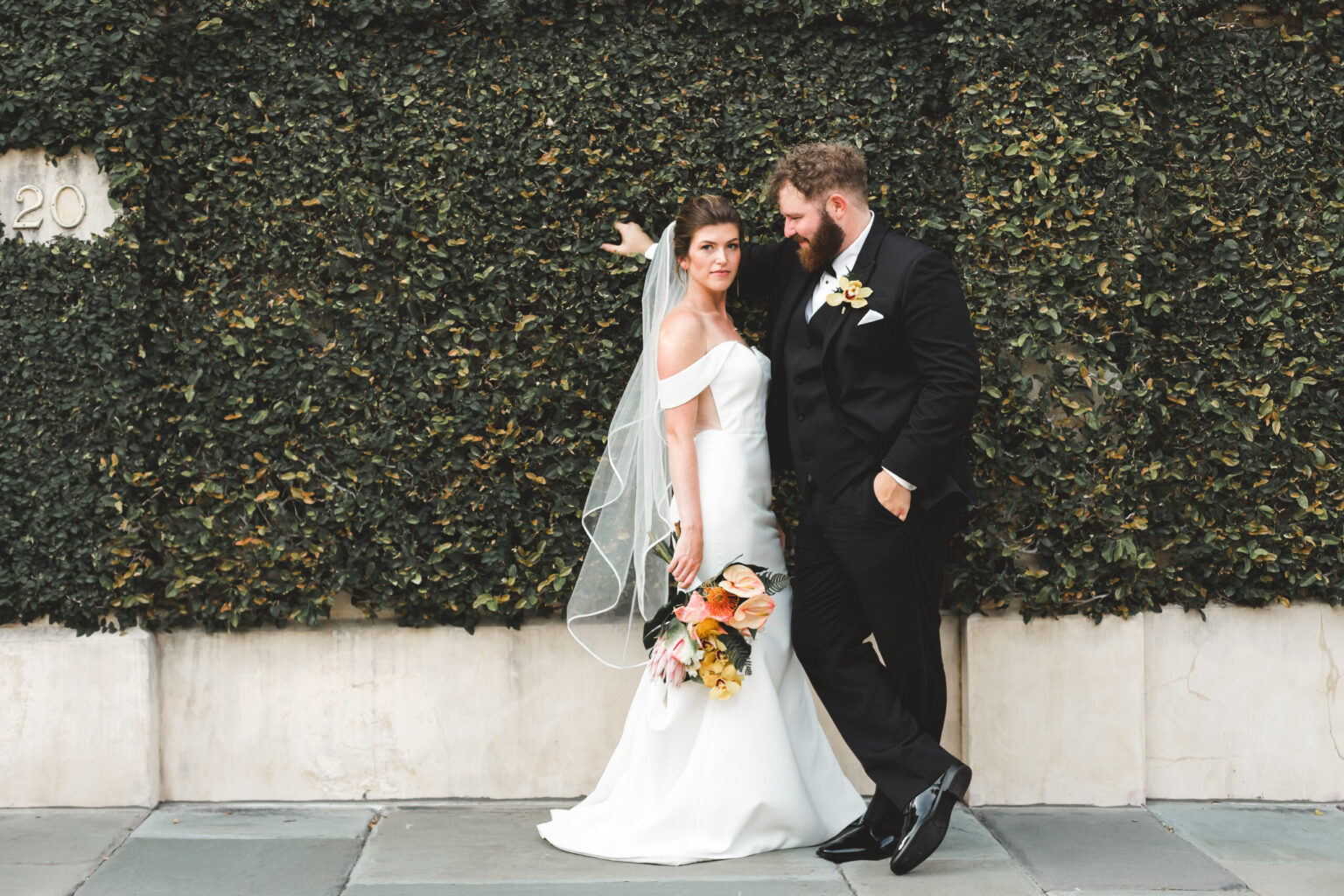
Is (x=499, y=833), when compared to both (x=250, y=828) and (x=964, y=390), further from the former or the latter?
(x=964, y=390)

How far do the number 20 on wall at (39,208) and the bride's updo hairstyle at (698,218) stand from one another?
2.36 m

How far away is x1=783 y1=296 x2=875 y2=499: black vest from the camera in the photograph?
13.0 feet

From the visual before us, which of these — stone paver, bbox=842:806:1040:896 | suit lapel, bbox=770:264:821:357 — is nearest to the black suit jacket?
suit lapel, bbox=770:264:821:357

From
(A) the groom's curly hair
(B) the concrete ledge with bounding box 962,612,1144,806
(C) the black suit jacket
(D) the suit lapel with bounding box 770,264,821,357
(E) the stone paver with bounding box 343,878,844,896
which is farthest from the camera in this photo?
(B) the concrete ledge with bounding box 962,612,1144,806

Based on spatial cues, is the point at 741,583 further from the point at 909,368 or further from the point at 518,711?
the point at 518,711

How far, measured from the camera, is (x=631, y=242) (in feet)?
14.6

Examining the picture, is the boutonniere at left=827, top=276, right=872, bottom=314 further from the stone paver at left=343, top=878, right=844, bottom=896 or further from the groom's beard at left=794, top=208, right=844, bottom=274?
the stone paver at left=343, top=878, right=844, bottom=896

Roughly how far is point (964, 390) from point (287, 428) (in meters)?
2.60

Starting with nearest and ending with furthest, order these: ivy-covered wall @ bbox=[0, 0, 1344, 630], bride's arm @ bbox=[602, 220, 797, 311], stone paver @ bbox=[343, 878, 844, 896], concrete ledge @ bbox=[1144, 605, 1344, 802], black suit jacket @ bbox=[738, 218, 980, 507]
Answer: stone paver @ bbox=[343, 878, 844, 896] < black suit jacket @ bbox=[738, 218, 980, 507] < bride's arm @ bbox=[602, 220, 797, 311] < ivy-covered wall @ bbox=[0, 0, 1344, 630] < concrete ledge @ bbox=[1144, 605, 1344, 802]

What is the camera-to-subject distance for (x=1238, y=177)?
4.60m

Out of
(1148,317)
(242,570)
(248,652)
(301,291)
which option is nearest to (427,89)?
(301,291)

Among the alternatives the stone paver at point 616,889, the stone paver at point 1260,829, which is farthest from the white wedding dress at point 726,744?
the stone paver at point 1260,829

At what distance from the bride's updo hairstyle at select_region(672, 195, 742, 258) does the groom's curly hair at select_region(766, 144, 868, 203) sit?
0.24 m

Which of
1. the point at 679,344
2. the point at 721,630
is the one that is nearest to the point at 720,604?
the point at 721,630
